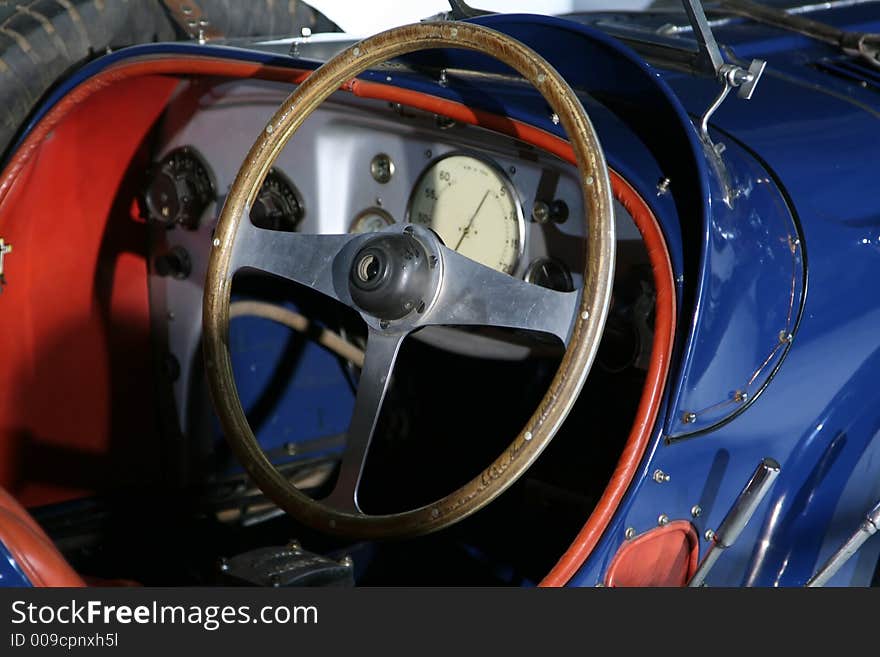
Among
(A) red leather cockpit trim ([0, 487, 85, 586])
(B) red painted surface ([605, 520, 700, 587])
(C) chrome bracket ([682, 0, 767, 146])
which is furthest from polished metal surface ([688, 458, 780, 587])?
(A) red leather cockpit trim ([0, 487, 85, 586])

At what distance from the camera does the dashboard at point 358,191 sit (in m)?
2.19

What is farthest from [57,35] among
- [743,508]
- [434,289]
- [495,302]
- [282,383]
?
[743,508]

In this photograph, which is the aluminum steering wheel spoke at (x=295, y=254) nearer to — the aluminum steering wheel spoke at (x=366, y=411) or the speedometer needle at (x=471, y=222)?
the aluminum steering wheel spoke at (x=366, y=411)

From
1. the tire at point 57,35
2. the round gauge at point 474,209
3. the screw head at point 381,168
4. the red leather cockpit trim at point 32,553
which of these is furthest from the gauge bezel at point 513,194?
the red leather cockpit trim at point 32,553

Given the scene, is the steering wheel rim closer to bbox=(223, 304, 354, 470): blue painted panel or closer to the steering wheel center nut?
the steering wheel center nut

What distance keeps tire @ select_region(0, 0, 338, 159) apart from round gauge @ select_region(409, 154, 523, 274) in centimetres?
70

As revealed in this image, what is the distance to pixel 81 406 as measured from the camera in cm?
274

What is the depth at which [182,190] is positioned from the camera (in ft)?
8.68

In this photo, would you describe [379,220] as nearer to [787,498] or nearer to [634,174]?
[634,174]

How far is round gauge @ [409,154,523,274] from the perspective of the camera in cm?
221

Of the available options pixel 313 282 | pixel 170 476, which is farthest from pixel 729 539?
pixel 170 476

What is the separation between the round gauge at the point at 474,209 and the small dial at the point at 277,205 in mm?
353

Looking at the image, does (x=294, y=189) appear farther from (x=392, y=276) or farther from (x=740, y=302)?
(x=740, y=302)

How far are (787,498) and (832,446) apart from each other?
12 cm
